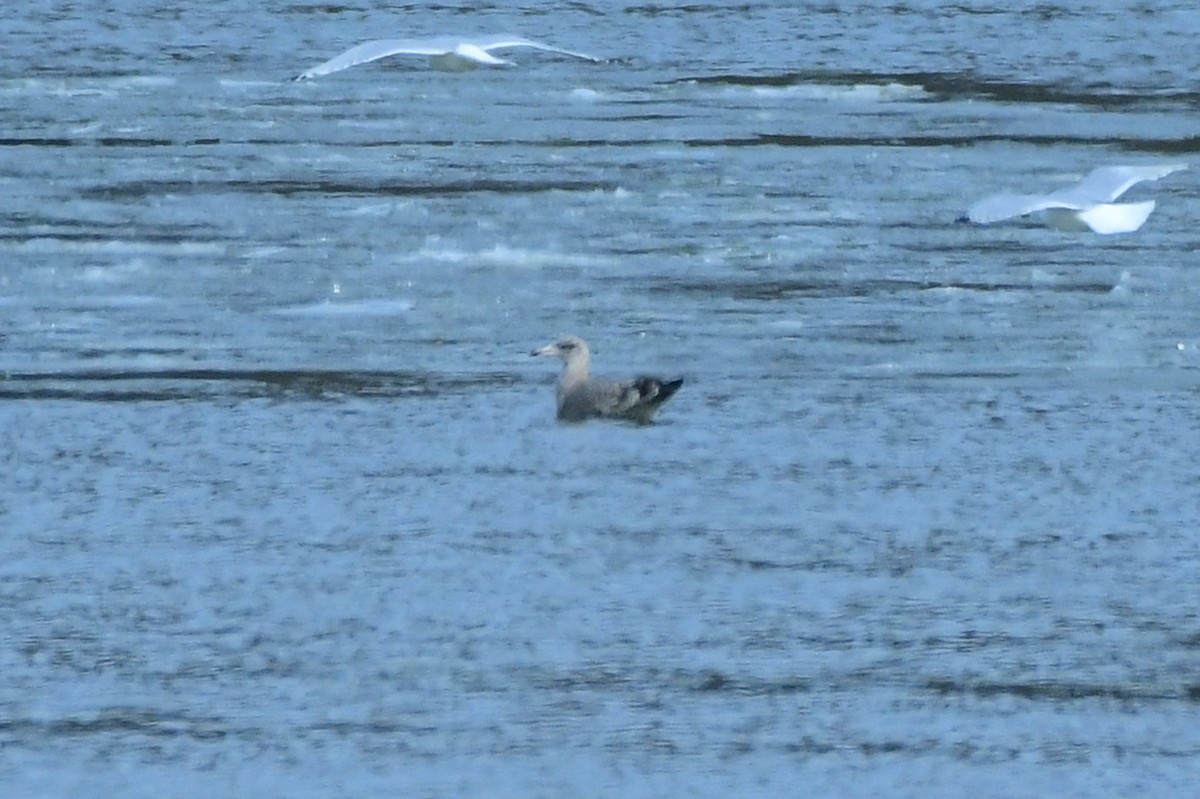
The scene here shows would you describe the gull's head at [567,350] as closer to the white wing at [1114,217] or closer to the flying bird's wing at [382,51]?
the white wing at [1114,217]

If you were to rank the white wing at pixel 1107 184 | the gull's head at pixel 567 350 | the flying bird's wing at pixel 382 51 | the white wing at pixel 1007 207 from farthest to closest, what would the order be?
the flying bird's wing at pixel 382 51 < the white wing at pixel 1107 184 < the white wing at pixel 1007 207 < the gull's head at pixel 567 350

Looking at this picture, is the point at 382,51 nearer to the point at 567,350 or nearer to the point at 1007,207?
the point at 1007,207

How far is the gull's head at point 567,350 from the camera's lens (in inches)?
389

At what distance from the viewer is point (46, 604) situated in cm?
732

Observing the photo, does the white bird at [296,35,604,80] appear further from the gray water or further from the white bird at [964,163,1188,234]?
the white bird at [964,163,1188,234]

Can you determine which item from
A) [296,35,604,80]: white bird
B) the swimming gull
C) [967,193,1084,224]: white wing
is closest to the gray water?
the swimming gull

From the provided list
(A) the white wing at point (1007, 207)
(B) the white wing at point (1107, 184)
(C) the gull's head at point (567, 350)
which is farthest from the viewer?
(B) the white wing at point (1107, 184)

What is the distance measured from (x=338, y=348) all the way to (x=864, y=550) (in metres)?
3.29

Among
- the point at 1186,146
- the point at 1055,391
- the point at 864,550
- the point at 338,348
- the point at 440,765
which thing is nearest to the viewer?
the point at 440,765

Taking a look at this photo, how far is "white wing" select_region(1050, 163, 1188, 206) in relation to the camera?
12695 mm

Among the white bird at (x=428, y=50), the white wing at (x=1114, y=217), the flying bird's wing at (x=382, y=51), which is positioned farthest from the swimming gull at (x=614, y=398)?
the flying bird's wing at (x=382, y=51)

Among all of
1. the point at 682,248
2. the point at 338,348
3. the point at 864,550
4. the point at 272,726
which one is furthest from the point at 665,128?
the point at 272,726

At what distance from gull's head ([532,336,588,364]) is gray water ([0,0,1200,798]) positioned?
18 centimetres

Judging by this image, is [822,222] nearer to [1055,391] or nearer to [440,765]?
[1055,391]
